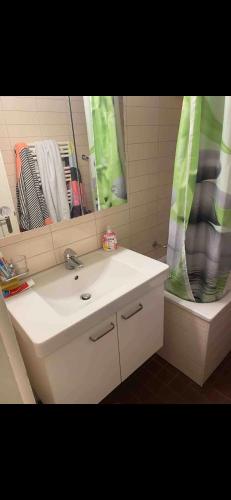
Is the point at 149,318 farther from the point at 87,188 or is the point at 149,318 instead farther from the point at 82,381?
the point at 87,188

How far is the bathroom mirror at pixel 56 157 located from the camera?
3.13ft

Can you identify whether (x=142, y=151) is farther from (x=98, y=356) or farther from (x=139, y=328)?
(x=98, y=356)

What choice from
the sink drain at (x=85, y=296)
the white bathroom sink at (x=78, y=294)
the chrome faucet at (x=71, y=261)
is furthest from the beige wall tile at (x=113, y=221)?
the sink drain at (x=85, y=296)

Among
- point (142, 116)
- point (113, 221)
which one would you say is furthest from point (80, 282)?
point (142, 116)

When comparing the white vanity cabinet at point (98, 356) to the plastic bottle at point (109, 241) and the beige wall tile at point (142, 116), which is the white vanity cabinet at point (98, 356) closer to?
the plastic bottle at point (109, 241)

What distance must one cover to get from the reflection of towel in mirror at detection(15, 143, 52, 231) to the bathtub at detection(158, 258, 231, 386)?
87 centimetres

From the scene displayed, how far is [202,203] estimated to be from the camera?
1.25 meters

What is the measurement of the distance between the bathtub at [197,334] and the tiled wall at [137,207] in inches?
19.3

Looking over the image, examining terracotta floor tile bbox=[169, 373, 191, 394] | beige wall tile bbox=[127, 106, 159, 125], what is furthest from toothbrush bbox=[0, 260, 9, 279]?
terracotta floor tile bbox=[169, 373, 191, 394]

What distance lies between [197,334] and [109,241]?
Answer: 0.72 m

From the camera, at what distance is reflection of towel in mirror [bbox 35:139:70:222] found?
3.43 feet

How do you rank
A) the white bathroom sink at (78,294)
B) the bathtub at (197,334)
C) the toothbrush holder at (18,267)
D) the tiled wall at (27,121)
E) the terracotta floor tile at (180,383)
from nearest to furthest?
the white bathroom sink at (78,294) < the tiled wall at (27,121) < the toothbrush holder at (18,267) < the bathtub at (197,334) < the terracotta floor tile at (180,383)

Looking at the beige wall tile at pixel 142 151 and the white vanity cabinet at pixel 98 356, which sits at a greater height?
the beige wall tile at pixel 142 151
